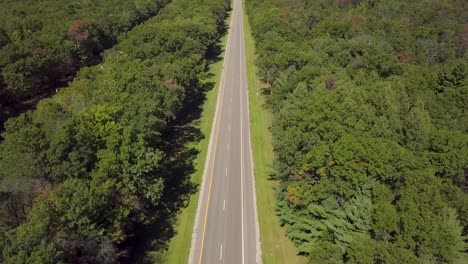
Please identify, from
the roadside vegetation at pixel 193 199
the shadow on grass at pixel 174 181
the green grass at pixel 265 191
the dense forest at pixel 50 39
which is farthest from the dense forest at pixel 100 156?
the green grass at pixel 265 191

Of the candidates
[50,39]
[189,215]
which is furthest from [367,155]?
[50,39]

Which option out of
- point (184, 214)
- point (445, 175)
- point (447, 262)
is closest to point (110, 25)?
point (184, 214)

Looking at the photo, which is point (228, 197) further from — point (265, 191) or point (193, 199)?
point (265, 191)

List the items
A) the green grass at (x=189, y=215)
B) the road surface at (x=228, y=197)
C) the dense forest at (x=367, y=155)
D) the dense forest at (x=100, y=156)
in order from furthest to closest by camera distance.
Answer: the road surface at (x=228, y=197)
the green grass at (x=189, y=215)
the dense forest at (x=367, y=155)
the dense forest at (x=100, y=156)

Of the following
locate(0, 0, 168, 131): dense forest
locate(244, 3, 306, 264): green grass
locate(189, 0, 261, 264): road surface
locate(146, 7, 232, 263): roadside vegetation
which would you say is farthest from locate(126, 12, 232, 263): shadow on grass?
locate(0, 0, 168, 131): dense forest

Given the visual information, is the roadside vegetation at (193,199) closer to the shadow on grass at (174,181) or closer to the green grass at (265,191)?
the shadow on grass at (174,181)

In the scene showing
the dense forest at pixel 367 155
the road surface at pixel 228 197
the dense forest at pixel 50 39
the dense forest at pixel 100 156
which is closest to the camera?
the dense forest at pixel 100 156
